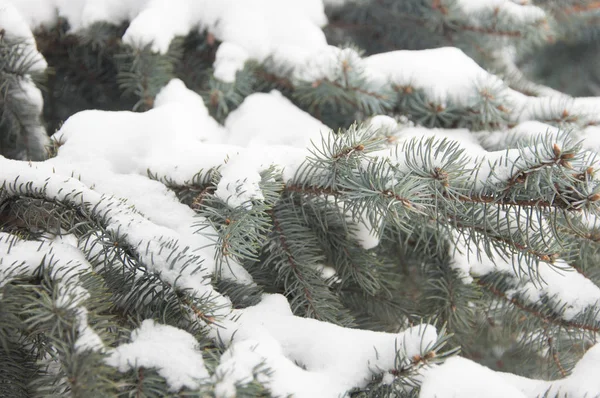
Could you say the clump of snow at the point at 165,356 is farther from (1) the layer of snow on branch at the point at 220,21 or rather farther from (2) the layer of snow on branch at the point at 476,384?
(1) the layer of snow on branch at the point at 220,21

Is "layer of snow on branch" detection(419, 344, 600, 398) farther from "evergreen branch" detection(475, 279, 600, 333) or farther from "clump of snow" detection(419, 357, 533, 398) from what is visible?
"evergreen branch" detection(475, 279, 600, 333)

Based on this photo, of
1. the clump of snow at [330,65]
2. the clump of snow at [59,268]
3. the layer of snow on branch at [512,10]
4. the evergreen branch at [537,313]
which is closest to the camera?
the clump of snow at [59,268]

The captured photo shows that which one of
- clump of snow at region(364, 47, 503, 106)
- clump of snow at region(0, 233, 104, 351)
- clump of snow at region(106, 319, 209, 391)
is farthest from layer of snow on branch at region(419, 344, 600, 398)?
clump of snow at region(364, 47, 503, 106)

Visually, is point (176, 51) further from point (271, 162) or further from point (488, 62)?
point (488, 62)

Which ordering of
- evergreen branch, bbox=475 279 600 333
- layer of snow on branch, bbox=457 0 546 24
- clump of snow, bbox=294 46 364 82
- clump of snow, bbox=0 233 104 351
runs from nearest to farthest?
clump of snow, bbox=0 233 104 351
evergreen branch, bbox=475 279 600 333
clump of snow, bbox=294 46 364 82
layer of snow on branch, bbox=457 0 546 24

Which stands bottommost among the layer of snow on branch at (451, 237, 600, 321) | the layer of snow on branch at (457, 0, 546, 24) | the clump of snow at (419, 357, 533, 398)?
the layer of snow on branch at (451, 237, 600, 321)

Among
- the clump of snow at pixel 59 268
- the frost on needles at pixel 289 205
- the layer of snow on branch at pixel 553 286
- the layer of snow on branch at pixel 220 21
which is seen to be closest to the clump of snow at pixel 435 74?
the frost on needles at pixel 289 205

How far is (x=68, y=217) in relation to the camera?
68 centimetres

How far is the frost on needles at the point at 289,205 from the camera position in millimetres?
563

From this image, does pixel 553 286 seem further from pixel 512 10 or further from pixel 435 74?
pixel 512 10

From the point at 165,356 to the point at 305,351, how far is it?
0.58 feet

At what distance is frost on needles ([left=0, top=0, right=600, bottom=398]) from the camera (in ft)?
1.85

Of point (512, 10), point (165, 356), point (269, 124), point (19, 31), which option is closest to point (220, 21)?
point (269, 124)

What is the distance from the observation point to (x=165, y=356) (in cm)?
54
